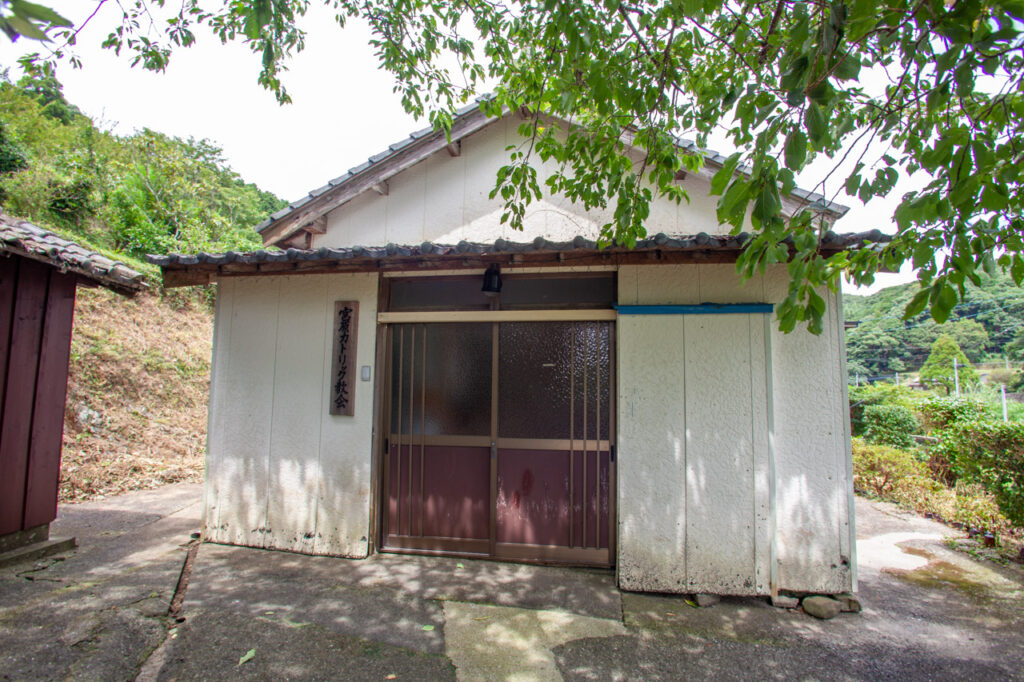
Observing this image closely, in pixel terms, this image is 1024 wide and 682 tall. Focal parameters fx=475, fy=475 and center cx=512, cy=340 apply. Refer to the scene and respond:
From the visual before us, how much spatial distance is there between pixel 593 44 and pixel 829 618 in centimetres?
478

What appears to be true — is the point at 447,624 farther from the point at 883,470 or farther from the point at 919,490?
the point at 883,470

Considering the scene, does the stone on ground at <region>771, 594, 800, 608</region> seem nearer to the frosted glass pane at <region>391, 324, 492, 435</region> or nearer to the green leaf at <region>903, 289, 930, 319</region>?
the frosted glass pane at <region>391, 324, 492, 435</region>

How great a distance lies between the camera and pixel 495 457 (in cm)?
482

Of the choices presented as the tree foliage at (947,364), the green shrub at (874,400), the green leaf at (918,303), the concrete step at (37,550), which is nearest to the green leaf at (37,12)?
the green leaf at (918,303)

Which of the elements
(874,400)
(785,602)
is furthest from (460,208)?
(874,400)

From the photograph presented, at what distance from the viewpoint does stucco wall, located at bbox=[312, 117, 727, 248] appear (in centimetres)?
545

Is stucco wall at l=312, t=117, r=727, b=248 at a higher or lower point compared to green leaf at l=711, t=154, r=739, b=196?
higher

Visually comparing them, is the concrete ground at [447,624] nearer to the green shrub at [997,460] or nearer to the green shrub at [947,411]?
the green shrub at [997,460]

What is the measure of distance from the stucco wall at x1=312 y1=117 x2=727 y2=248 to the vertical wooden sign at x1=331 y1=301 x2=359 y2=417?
1199mm

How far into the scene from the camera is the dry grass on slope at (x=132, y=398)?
789 centimetres

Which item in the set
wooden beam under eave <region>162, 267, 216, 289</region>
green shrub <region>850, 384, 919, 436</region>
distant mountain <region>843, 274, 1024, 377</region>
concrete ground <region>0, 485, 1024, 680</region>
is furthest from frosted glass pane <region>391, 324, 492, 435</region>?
distant mountain <region>843, 274, 1024, 377</region>

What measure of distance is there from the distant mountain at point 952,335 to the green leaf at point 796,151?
4733 cm

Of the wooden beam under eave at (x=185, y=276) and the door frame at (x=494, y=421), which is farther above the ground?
the wooden beam under eave at (x=185, y=276)

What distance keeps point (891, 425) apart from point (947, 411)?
2093 millimetres
